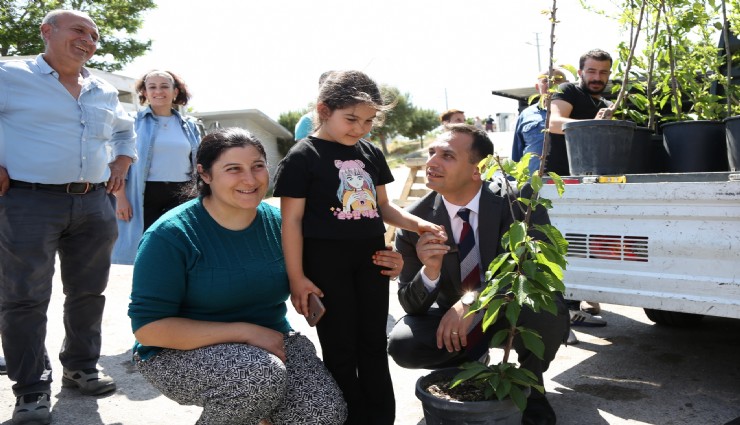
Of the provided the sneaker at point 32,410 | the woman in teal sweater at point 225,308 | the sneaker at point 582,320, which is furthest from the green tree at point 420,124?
the woman in teal sweater at point 225,308

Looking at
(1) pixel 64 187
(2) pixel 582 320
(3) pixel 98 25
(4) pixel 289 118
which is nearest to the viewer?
(1) pixel 64 187

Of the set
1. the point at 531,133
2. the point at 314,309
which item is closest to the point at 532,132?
the point at 531,133

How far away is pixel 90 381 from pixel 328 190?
1.91 metres

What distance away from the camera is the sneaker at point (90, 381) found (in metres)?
3.58

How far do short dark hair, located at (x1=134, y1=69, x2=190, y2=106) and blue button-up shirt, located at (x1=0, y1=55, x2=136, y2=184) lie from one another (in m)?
0.94

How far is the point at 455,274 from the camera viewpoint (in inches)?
124

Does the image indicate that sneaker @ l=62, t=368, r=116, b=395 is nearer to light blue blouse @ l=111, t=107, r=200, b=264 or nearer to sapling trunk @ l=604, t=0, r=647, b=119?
light blue blouse @ l=111, t=107, r=200, b=264

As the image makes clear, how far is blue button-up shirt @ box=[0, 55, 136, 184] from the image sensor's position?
3.26 metres

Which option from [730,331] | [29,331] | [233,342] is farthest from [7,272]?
[730,331]

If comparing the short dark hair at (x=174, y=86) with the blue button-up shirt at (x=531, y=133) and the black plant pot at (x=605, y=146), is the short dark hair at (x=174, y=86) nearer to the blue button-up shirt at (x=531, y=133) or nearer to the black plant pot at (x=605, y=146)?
the blue button-up shirt at (x=531, y=133)

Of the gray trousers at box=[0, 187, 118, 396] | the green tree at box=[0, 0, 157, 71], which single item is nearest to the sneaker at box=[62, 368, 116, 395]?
the gray trousers at box=[0, 187, 118, 396]

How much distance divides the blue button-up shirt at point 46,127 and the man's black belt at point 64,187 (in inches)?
1.2

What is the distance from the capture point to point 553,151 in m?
4.49

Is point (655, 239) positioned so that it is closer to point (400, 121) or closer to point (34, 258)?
point (34, 258)
